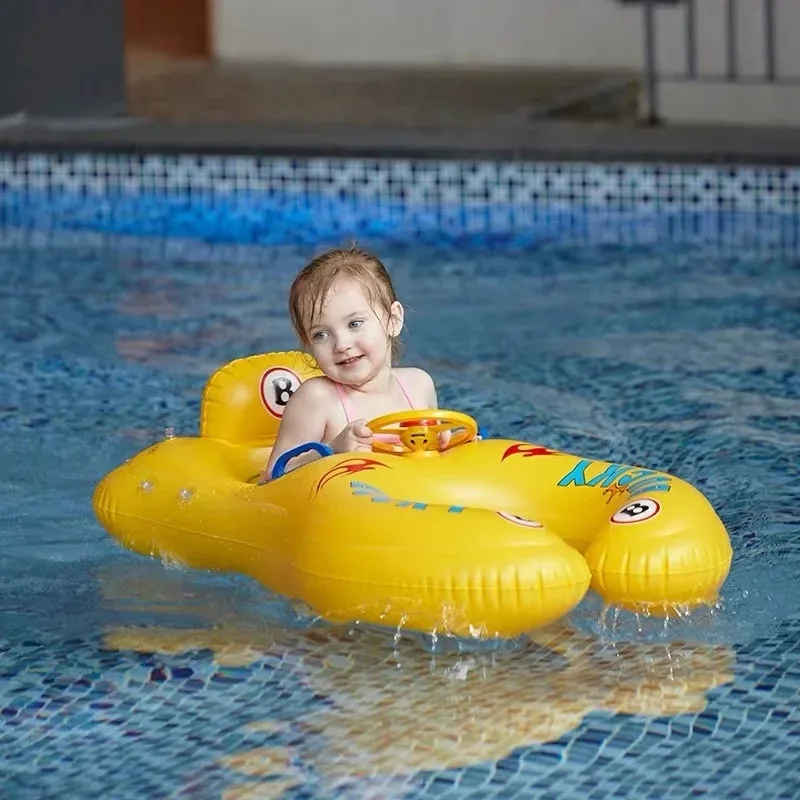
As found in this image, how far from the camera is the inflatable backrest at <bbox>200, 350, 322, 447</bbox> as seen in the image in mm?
3625

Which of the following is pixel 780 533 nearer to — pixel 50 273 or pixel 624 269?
pixel 624 269

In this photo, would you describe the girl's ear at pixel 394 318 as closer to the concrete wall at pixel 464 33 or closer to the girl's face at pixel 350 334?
the girl's face at pixel 350 334

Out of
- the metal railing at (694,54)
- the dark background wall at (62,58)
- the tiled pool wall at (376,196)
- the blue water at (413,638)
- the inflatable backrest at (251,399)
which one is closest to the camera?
the blue water at (413,638)

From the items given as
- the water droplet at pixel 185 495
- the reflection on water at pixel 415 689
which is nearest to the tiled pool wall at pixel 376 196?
the water droplet at pixel 185 495

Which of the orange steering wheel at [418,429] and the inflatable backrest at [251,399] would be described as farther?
the inflatable backrest at [251,399]

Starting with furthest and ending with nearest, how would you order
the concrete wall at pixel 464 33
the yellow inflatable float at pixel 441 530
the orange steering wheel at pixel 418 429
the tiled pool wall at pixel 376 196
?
the concrete wall at pixel 464 33 → the tiled pool wall at pixel 376 196 → the orange steering wheel at pixel 418 429 → the yellow inflatable float at pixel 441 530

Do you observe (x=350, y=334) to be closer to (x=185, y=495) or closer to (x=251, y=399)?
(x=185, y=495)

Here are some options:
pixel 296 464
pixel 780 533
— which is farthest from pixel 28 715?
pixel 780 533

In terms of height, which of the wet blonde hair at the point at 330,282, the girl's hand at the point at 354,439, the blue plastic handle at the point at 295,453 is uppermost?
the wet blonde hair at the point at 330,282

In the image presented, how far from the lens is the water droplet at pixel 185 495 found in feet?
10.7

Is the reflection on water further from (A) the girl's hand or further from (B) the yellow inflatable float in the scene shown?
(A) the girl's hand

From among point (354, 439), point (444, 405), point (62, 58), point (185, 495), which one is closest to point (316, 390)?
point (354, 439)

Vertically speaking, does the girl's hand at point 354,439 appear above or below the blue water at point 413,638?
above

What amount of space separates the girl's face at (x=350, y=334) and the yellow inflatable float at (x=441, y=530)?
13cm
